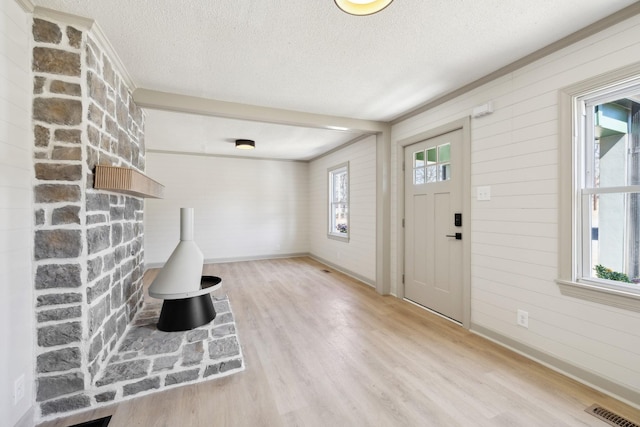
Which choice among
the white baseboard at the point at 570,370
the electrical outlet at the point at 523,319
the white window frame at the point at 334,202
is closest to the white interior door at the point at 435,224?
the white baseboard at the point at 570,370

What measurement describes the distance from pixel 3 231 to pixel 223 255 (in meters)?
5.05

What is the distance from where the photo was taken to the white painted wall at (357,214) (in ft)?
14.6

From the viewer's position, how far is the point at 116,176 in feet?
6.30

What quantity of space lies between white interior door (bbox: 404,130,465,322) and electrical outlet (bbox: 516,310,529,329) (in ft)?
1.98

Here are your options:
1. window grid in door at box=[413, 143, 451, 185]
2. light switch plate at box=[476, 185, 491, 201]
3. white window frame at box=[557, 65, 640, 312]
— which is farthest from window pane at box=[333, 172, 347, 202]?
white window frame at box=[557, 65, 640, 312]

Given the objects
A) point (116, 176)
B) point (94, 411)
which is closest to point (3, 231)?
point (116, 176)

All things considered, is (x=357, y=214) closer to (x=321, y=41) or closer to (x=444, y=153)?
(x=444, y=153)

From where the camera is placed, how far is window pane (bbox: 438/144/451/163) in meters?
3.14

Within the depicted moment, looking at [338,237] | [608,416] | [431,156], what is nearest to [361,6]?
[431,156]

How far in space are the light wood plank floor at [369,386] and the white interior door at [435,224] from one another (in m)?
0.36

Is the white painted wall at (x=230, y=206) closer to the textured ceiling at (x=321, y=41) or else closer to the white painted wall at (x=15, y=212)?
the textured ceiling at (x=321, y=41)

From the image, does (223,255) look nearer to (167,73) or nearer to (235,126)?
(235,126)

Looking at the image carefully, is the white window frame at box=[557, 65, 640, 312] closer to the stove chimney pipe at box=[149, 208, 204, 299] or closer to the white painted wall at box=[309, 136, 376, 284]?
the white painted wall at box=[309, 136, 376, 284]

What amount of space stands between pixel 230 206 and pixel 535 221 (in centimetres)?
564
